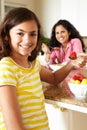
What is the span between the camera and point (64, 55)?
210 centimetres

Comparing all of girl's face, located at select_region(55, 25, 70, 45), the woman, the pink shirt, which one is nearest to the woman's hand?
the woman

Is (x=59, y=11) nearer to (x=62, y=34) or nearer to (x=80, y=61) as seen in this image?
(x=62, y=34)

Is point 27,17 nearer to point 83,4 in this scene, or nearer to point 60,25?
point 60,25

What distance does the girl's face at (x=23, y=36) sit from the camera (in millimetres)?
833

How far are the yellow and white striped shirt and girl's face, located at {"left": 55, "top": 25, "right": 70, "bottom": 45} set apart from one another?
1261 millimetres

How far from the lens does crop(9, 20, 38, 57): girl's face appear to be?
83cm

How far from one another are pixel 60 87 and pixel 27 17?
1.34ft

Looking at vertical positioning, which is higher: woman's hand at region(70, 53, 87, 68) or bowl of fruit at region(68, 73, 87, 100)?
woman's hand at region(70, 53, 87, 68)

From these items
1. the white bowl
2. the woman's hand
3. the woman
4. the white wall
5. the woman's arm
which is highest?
the white wall

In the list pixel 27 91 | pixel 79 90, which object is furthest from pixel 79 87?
pixel 27 91

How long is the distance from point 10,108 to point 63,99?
25cm

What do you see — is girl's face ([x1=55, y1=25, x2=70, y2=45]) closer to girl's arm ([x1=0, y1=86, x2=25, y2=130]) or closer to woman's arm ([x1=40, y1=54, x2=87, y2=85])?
woman's arm ([x1=40, y1=54, x2=87, y2=85])

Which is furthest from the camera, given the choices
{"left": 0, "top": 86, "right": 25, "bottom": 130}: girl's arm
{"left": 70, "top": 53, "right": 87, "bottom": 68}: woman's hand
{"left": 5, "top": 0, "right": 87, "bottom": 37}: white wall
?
{"left": 5, "top": 0, "right": 87, "bottom": 37}: white wall

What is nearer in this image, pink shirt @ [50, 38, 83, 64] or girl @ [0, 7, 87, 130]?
girl @ [0, 7, 87, 130]
